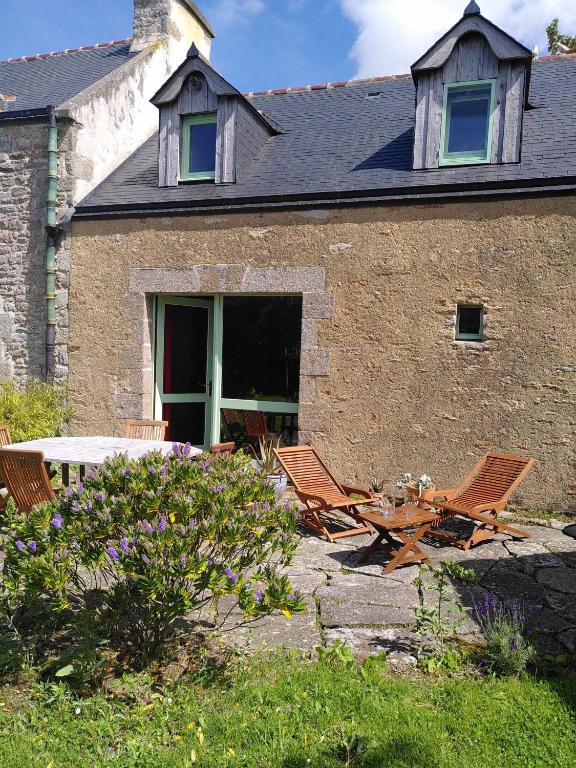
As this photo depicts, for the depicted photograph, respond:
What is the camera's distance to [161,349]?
8.83 metres

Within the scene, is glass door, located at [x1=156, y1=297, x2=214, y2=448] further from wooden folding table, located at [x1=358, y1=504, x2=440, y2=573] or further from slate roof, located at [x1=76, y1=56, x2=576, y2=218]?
wooden folding table, located at [x1=358, y1=504, x2=440, y2=573]

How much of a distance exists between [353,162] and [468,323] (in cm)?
269

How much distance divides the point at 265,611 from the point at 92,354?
21.4 ft

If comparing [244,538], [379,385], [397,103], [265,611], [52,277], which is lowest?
[265,611]

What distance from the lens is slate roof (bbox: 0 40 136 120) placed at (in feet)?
33.8

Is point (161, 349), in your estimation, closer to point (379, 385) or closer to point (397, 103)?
point (379, 385)

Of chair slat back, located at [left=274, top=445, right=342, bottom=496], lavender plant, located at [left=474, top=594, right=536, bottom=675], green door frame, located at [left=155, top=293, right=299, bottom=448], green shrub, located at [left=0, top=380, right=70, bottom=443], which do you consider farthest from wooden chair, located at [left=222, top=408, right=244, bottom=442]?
lavender plant, located at [left=474, top=594, right=536, bottom=675]

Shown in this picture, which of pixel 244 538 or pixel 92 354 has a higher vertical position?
pixel 92 354

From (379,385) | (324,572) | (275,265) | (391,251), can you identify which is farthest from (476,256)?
(324,572)

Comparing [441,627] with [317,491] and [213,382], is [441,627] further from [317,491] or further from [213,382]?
[213,382]

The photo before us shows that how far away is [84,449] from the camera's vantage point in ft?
20.1

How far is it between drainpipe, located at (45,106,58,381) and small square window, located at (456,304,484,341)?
18.2 ft

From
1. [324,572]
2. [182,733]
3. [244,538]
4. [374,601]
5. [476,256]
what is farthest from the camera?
[476,256]

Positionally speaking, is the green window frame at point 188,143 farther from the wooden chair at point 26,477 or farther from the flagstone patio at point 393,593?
the flagstone patio at point 393,593
